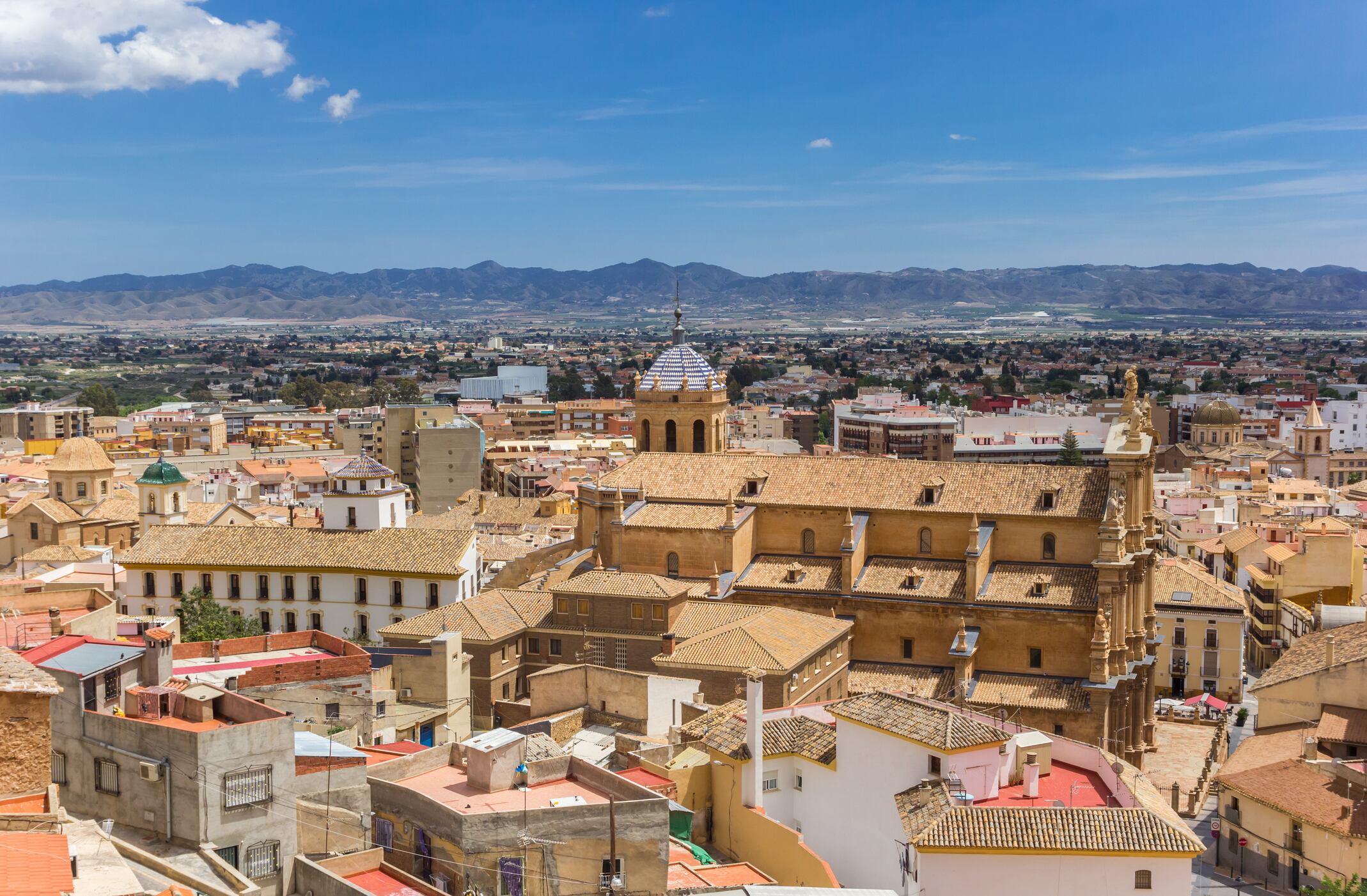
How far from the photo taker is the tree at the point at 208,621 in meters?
43.1

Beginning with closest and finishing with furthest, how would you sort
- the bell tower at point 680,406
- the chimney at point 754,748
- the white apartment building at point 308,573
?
the chimney at point 754,748 → the white apartment building at point 308,573 → the bell tower at point 680,406

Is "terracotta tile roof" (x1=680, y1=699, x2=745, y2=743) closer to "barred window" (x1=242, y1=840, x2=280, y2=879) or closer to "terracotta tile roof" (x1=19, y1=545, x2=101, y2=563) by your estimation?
"barred window" (x1=242, y1=840, x2=280, y2=879)

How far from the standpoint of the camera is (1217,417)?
123m

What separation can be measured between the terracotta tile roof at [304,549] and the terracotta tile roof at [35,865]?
1156 inches

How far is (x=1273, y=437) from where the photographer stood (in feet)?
425

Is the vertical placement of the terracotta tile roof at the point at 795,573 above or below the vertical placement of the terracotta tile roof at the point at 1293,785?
above

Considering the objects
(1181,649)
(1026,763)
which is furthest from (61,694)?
(1181,649)


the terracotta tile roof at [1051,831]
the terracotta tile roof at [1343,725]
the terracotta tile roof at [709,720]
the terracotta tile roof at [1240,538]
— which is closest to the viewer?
the terracotta tile roof at [1051,831]

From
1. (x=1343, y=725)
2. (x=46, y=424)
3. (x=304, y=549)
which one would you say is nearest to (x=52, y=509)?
(x=304, y=549)

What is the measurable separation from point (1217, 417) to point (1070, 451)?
2221 centimetres

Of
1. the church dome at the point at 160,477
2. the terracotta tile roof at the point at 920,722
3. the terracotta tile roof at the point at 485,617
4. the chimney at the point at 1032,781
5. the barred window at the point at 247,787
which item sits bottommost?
the terracotta tile roof at the point at 485,617

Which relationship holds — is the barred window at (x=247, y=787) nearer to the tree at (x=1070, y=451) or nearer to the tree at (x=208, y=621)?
the tree at (x=208, y=621)

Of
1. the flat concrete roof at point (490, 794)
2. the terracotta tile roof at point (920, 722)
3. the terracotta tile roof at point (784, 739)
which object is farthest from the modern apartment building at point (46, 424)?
the terracotta tile roof at point (920, 722)

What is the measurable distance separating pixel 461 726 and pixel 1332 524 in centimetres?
4274
